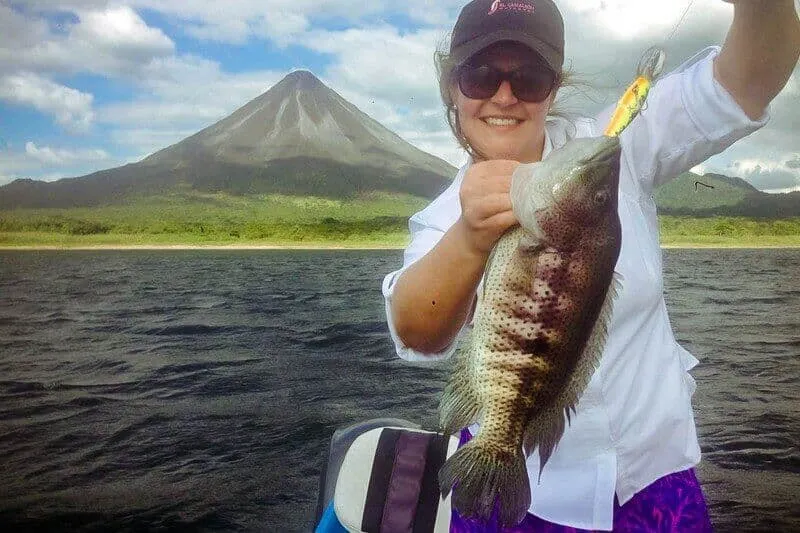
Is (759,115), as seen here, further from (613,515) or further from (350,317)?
(350,317)

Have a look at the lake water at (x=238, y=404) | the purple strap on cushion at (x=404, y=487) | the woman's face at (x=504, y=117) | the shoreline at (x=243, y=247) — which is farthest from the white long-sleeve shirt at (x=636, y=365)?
the shoreline at (x=243, y=247)

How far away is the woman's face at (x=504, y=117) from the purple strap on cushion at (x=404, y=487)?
81.5 inches

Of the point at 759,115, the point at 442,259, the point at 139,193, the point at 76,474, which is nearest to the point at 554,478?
the point at 442,259

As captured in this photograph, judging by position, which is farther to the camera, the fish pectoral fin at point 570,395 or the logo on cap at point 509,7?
the logo on cap at point 509,7

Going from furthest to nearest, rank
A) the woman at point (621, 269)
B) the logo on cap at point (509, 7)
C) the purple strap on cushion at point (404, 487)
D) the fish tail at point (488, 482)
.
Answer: the purple strap on cushion at point (404, 487)
the logo on cap at point (509, 7)
the woman at point (621, 269)
the fish tail at point (488, 482)

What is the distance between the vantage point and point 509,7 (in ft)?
9.12

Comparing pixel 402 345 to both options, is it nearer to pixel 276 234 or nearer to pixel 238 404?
pixel 238 404

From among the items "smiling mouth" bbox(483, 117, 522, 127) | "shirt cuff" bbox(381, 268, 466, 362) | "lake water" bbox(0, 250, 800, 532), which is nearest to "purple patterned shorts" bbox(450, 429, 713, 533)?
"shirt cuff" bbox(381, 268, 466, 362)

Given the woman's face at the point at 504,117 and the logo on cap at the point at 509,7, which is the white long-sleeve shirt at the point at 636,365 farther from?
the logo on cap at the point at 509,7

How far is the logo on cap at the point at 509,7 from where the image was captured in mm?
2779

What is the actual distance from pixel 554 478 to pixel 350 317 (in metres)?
25.6

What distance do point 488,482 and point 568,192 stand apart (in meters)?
0.95

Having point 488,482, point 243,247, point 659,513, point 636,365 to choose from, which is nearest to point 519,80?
point 636,365

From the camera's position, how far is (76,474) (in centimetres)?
1191
